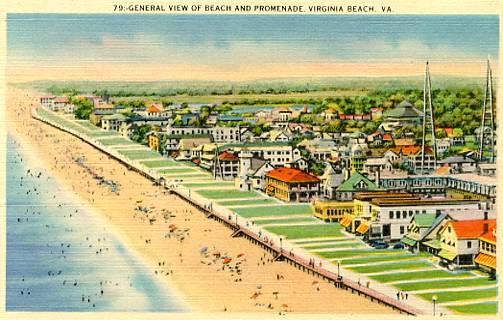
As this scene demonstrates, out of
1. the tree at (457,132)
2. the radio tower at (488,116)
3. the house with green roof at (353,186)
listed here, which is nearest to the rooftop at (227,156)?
the house with green roof at (353,186)

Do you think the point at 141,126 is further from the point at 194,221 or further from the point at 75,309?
the point at 75,309

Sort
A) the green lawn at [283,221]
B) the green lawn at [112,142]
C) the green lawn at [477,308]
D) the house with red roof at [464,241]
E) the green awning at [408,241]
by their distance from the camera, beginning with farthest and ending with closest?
the green lawn at [112,142] → the green lawn at [283,221] → the green awning at [408,241] → the house with red roof at [464,241] → the green lawn at [477,308]

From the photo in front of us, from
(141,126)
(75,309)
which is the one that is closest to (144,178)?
(141,126)

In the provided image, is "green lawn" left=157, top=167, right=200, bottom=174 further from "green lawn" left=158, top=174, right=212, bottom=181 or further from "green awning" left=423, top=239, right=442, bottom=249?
"green awning" left=423, top=239, right=442, bottom=249

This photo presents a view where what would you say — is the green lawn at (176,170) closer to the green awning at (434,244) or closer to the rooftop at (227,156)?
the rooftop at (227,156)

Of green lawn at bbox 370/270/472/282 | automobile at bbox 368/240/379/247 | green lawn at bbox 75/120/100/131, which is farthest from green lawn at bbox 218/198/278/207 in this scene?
green lawn at bbox 75/120/100/131

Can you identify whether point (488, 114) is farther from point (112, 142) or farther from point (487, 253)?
point (112, 142)

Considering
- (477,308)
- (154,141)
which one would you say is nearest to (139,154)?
(154,141)
